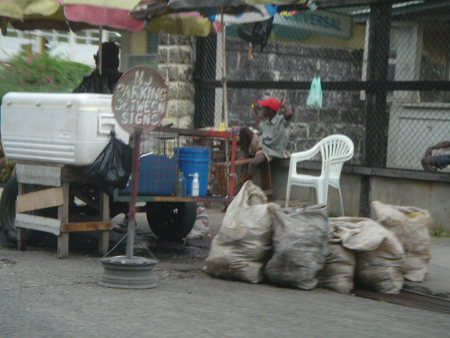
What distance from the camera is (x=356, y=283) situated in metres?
5.70

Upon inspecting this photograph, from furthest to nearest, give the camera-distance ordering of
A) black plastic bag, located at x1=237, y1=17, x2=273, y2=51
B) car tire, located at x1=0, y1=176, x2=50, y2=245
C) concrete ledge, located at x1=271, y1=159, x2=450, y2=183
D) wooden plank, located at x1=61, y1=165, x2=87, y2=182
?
black plastic bag, located at x1=237, y1=17, x2=273, y2=51, concrete ledge, located at x1=271, y1=159, x2=450, y2=183, car tire, located at x1=0, y1=176, x2=50, y2=245, wooden plank, located at x1=61, y1=165, x2=87, y2=182

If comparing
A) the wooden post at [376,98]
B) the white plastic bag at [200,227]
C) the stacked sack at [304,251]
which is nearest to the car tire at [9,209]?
the white plastic bag at [200,227]

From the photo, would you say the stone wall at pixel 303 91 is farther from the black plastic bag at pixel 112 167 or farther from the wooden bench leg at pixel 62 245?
the wooden bench leg at pixel 62 245

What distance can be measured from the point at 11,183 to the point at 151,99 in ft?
8.69

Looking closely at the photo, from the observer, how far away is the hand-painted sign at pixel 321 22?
11578 millimetres

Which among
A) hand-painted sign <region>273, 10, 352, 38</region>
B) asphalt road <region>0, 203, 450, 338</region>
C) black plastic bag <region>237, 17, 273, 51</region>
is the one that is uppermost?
hand-painted sign <region>273, 10, 352, 38</region>

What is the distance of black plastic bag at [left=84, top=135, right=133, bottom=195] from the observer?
6105 mm

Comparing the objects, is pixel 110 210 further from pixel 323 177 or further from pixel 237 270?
pixel 323 177

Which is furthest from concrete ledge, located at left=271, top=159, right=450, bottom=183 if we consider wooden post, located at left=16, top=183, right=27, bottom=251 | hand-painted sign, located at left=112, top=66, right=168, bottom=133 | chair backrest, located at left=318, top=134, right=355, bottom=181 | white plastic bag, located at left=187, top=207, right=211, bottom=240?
wooden post, located at left=16, top=183, right=27, bottom=251

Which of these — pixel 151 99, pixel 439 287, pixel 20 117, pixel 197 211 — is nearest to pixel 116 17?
pixel 20 117

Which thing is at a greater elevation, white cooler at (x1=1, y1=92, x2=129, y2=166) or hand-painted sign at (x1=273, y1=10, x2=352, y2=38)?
hand-painted sign at (x1=273, y1=10, x2=352, y2=38)

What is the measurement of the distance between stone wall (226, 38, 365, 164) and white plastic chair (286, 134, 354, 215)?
48.9 inches

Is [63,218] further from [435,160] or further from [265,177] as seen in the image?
[435,160]

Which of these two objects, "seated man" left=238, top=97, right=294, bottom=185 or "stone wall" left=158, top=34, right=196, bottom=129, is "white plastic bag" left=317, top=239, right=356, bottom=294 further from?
"stone wall" left=158, top=34, right=196, bottom=129
